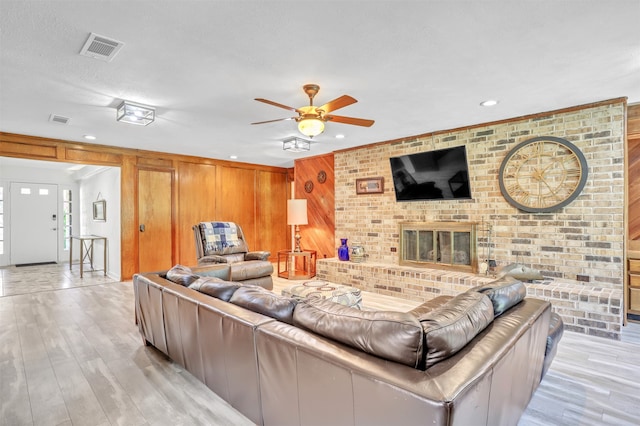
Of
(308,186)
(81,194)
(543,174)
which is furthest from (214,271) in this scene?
(81,194)

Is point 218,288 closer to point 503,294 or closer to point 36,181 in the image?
point 503,294

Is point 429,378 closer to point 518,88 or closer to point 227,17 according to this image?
point 227,17

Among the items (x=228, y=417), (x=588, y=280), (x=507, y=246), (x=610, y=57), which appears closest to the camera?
(x=228, y=417)

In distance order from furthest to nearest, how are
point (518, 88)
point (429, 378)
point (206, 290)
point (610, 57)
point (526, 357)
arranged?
point (518, 88) < point (610, 57) < point (206, 290) < point (526, 357) < point (429, 378)

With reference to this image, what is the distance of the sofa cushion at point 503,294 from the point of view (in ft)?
6.05

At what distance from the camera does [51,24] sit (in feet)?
6.52

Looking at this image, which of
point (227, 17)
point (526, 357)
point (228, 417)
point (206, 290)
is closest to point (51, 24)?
point (227, 17)

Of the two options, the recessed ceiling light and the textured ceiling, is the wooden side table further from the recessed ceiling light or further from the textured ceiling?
the recessed ceiling light

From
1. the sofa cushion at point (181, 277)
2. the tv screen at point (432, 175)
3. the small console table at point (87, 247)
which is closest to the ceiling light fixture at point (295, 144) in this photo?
the tv screen at point (432, 175)

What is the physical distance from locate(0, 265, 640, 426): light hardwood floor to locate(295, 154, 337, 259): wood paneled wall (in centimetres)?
349

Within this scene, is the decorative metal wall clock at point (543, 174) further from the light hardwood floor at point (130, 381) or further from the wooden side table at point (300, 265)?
the wooden side table at point (300, 265)

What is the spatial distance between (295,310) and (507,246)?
3387 mm

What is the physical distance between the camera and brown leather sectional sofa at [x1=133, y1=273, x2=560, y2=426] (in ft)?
3.69

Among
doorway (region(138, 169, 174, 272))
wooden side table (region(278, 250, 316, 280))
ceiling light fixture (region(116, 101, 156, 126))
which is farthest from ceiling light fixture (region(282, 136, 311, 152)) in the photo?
doorway (region(138, 169, 174, 272))
